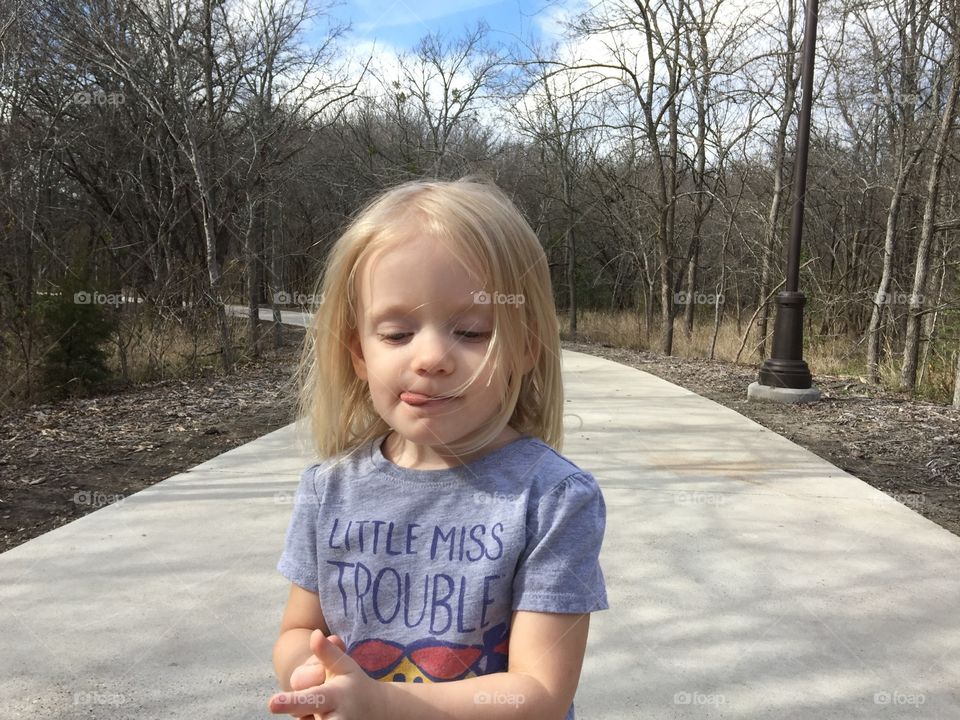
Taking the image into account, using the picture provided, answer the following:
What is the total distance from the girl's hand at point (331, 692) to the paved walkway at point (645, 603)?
4.91 feet

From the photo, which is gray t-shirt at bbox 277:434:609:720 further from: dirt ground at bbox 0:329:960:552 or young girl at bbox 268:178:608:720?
dirt ground at bbox 0:329:960:552

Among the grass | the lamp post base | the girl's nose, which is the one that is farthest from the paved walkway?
the grass

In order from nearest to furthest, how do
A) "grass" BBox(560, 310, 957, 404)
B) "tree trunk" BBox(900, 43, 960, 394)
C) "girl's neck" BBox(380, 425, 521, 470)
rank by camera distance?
"girl's neck" BBox(380, 425, 521, 470), "tree trunk" BBox(900, 43, 960, 394), "grass" BBox(560, 310, 957, 404)

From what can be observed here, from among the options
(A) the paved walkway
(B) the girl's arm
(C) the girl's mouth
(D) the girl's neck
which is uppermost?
(C) the girl's mouth

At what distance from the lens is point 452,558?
1043mm

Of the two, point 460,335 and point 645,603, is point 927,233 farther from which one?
point 460,335

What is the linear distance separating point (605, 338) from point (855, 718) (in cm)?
1871

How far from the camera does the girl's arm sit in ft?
2.90

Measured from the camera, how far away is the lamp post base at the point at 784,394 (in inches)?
275

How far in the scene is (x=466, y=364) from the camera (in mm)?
1021

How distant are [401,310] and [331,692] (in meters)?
0.49

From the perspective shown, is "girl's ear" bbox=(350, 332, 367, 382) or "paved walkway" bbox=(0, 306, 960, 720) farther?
"paved walkway" bbox=(0, 306, 960, 720)

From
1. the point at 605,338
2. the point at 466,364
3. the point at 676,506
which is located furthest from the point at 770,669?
the point at 605,338

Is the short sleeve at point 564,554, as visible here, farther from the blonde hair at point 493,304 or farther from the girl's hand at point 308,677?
the girl's hand at point 308,677
